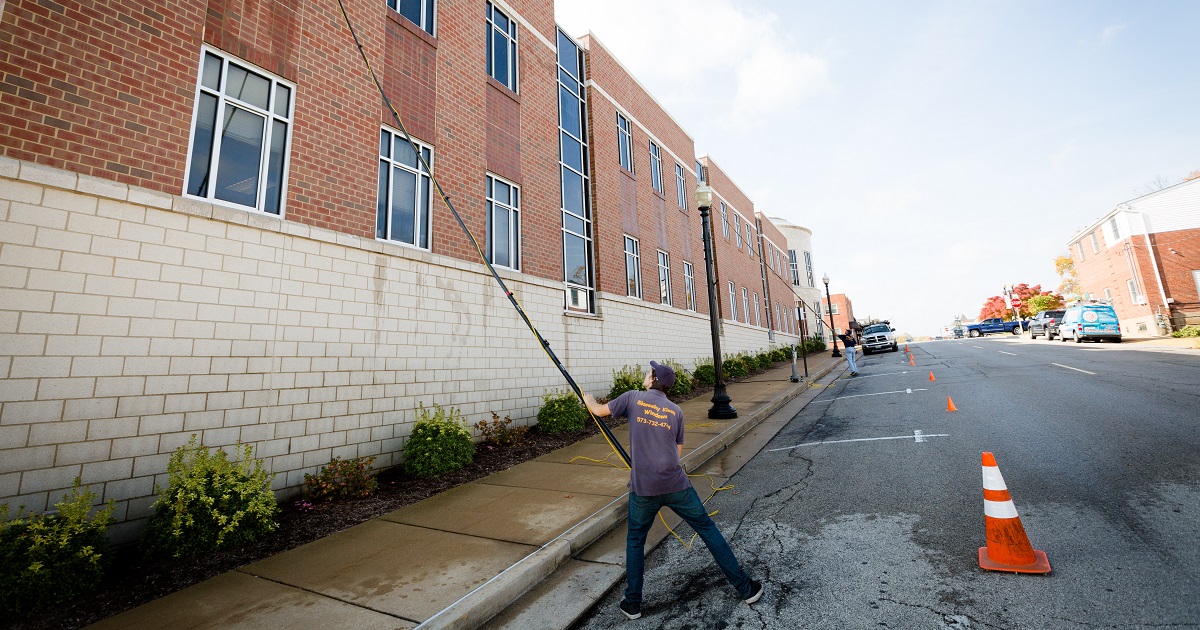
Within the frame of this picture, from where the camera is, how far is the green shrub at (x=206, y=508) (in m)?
4.28

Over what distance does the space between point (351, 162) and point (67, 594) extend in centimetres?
Answer: 591

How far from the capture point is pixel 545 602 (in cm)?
355

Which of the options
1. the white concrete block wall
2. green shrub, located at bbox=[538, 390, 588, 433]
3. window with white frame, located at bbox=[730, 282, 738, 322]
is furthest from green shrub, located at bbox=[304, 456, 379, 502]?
window with white frame, located at bbox=[730, 282, 738, 322]

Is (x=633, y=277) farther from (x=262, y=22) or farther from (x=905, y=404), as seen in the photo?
(x=262, y=22)

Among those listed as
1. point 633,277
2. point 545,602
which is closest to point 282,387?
point 545,602

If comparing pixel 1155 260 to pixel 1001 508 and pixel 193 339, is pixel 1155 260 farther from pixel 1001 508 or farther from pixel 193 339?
pixel 193 339

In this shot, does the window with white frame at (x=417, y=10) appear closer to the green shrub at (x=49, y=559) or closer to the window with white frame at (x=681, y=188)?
the green shrub at (x=49, y=559)

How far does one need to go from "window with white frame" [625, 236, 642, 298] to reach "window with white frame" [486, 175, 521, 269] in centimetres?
547

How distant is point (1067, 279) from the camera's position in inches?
2446

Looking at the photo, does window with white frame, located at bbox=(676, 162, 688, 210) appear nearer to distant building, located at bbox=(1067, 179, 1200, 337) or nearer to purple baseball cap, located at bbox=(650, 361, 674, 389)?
purple baseball cap, located at bbox=(650, 361, 674, 389)

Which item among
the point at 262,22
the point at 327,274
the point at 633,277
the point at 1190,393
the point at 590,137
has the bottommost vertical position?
the point at 1190,393

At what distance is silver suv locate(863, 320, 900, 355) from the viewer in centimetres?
3241

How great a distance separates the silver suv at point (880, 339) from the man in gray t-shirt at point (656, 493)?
1353 inches

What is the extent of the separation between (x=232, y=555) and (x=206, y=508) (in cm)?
52
